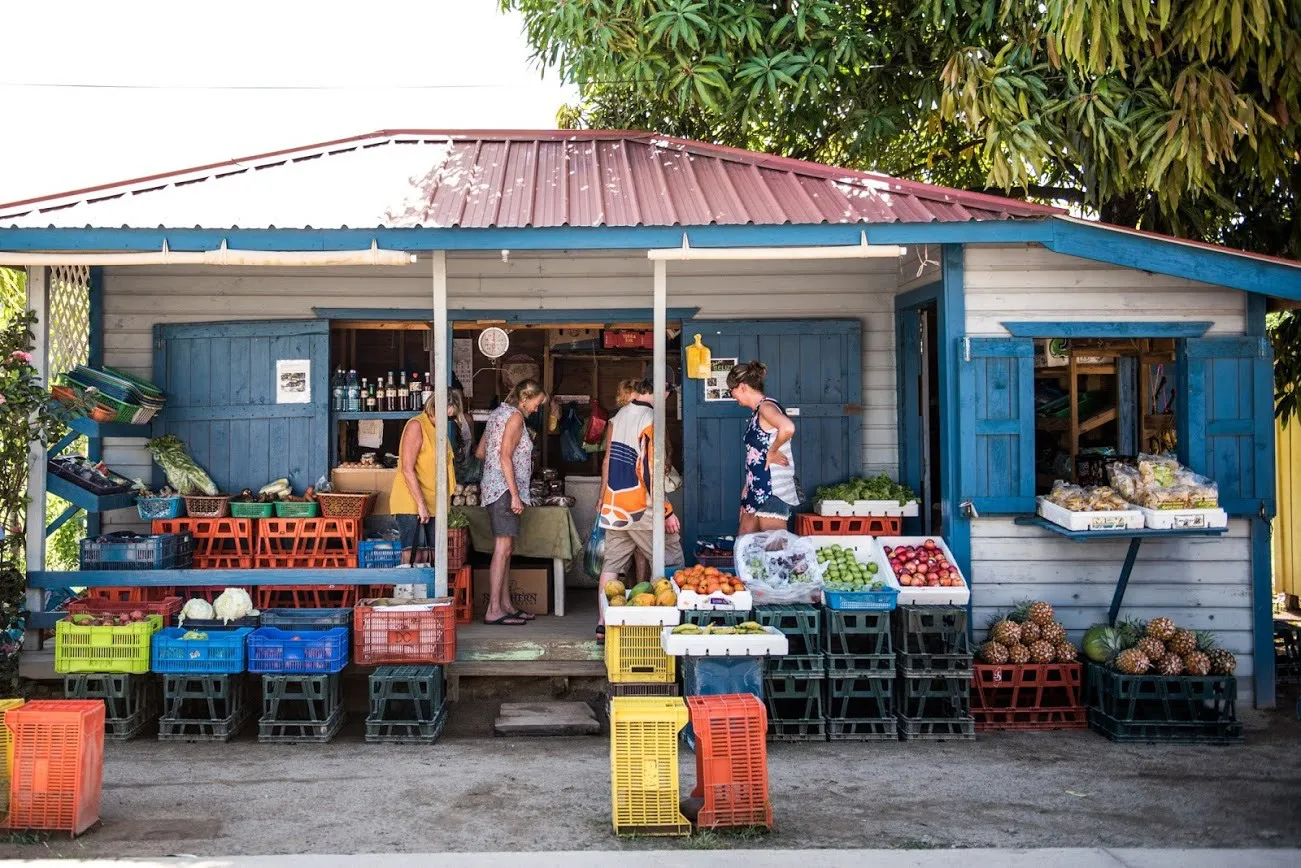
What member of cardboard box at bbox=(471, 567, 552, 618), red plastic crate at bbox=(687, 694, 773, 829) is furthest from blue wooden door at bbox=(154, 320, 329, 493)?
red plastic crate at bbox=(687, 694, 773, 829)

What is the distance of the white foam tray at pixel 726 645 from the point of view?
287 inches

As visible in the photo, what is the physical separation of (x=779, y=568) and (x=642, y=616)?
107 cm

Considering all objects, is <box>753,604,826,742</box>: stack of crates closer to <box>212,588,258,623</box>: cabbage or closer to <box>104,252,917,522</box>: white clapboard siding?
<box>104,252,917,522</box>: white clapboard siding

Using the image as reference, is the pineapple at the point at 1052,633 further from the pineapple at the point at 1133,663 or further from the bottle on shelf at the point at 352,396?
the bottle on shelf at the point at 352,396

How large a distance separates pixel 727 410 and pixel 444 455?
9.54ft

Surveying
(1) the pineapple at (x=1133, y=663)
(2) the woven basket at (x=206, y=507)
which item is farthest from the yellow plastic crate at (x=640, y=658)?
(2) the woven basket at (x=206, y=507)

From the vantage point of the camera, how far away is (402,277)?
10211mm

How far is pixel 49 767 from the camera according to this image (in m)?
5.74

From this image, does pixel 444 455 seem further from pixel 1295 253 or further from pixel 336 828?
pixel 1295 253

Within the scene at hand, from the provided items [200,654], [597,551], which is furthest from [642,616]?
[200,654]

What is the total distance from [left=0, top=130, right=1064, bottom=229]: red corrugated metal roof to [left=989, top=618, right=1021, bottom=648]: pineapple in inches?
114

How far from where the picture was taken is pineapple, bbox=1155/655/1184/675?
7.85m

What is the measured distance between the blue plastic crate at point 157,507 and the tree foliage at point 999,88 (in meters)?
5.83

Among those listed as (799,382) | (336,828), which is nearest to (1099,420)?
(799,382)
